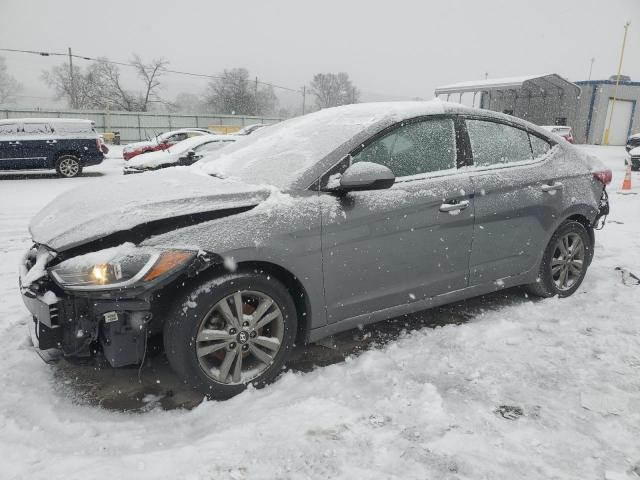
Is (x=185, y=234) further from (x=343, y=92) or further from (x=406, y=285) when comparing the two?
(x=343, y=92)

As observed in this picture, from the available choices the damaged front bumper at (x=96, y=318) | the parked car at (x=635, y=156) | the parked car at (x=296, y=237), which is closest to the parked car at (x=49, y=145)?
the parked car at (x=296, y=237)

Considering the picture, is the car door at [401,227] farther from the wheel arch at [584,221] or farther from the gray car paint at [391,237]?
the wheel arch at [584,221]

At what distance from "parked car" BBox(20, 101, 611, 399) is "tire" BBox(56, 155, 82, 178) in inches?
441

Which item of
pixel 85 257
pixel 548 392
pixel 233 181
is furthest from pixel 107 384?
pixel 548 392

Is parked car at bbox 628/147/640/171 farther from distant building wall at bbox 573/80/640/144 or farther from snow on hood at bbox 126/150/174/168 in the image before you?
distant building wall at bbox 573/80/640/144

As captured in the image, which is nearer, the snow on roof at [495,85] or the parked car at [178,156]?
the parked car at [178,156]

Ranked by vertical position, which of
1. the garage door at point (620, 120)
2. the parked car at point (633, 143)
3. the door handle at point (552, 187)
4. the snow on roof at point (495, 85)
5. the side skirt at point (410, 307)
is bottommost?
the side skirt at point (410, 307)

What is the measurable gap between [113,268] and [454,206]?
2157 millimetres

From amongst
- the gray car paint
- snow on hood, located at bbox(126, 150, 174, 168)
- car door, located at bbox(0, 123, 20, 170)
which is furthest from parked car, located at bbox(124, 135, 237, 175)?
the gray car paint

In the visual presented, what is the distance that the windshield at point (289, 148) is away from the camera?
294 centimetres

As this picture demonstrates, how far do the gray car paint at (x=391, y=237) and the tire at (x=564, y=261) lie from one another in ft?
0.47

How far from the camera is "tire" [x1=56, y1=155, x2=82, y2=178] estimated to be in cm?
1306

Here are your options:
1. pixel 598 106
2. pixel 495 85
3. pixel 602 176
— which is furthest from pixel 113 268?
pixel 598 106

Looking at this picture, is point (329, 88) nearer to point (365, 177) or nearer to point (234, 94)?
point (234, 94)
